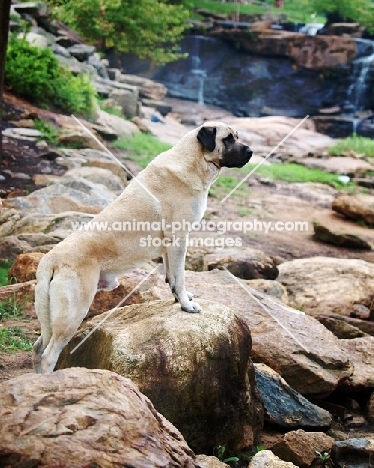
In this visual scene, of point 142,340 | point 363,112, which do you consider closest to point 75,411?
point 142,340

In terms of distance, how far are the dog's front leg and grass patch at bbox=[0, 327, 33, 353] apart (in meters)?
1.71

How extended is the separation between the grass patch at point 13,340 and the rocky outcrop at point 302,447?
2458 mm

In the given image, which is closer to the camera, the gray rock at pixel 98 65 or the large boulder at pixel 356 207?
the large boulder at pixel 356 207

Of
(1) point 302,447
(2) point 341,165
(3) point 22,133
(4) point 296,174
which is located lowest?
(2) point 341,165

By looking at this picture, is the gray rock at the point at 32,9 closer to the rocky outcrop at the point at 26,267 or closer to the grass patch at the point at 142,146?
the grass patch at the point at 142,146

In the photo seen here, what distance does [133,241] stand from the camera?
14.8 ft

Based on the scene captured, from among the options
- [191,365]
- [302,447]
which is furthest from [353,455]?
[191,365]

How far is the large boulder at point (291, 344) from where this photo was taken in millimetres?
5566

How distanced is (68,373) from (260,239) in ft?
33.3

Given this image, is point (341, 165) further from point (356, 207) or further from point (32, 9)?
point (32, 9)

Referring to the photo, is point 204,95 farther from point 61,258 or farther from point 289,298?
point 61,258

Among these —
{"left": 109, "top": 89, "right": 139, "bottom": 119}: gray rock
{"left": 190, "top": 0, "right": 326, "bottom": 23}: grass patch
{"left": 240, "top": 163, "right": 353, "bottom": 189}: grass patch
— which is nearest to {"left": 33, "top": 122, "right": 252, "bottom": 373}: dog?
{"left": 240, "top": 163, "right": 353, "bottom": 189}: grass patch

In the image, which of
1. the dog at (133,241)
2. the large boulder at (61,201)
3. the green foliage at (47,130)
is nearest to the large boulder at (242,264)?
the large boulder at (61,201)

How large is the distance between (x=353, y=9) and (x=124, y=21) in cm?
1568
